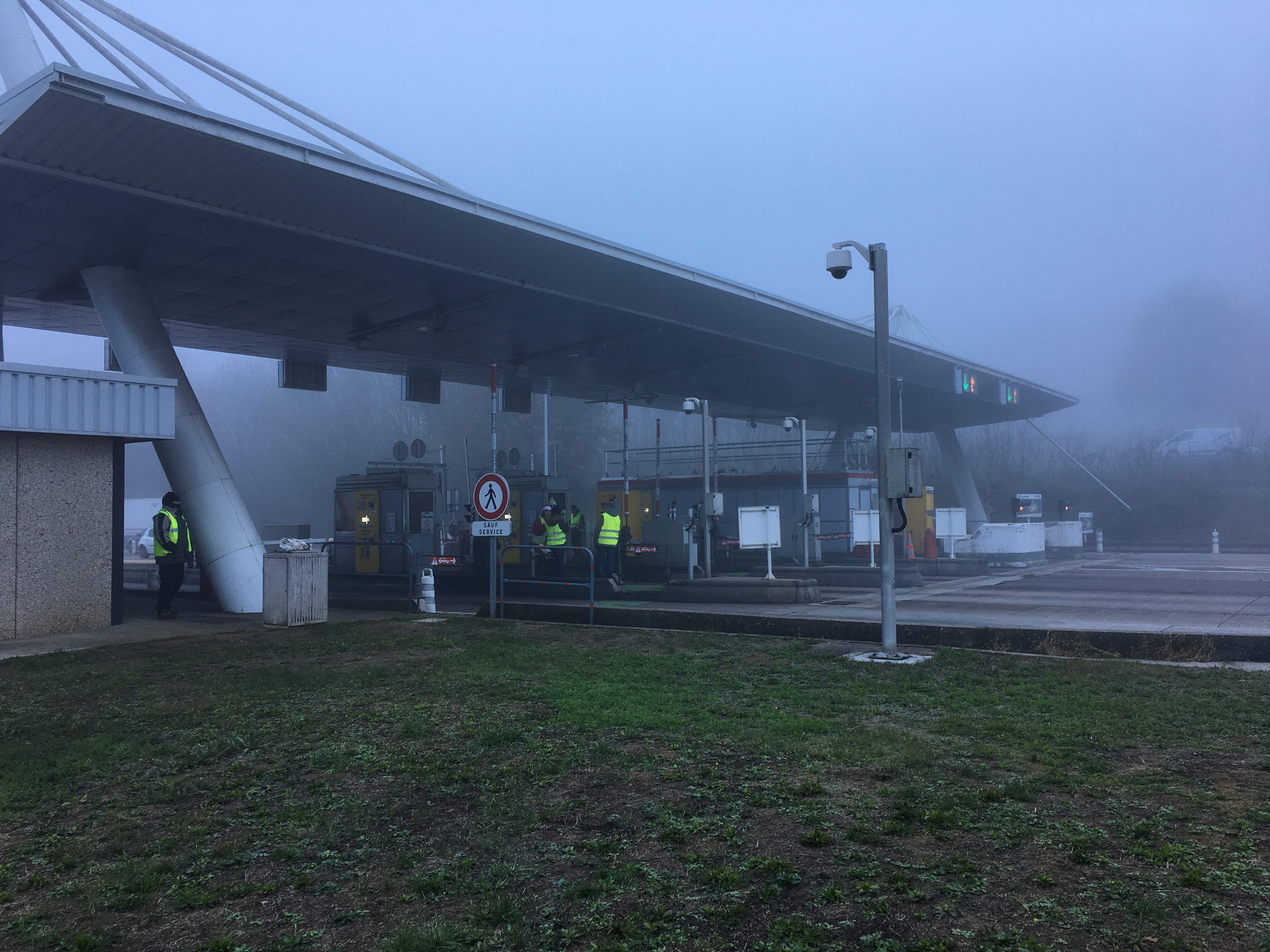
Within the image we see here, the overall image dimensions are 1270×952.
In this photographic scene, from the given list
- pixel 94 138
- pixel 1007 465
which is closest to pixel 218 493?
pixel 94 138

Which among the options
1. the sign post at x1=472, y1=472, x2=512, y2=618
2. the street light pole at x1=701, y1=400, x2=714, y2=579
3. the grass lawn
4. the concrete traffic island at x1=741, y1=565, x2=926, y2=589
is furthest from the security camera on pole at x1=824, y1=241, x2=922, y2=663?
the concrete traffic island at x1=741, y1=565, x2=926, y2=589

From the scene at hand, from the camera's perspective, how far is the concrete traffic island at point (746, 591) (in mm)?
17984

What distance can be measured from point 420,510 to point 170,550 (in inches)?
420

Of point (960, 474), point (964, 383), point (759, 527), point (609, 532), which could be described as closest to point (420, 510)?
point (609, 532)

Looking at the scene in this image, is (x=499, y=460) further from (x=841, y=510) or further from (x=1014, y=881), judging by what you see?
(x=1014, y=881)

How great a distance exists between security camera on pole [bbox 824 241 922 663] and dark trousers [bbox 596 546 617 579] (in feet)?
35.5

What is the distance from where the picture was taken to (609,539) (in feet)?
70.4

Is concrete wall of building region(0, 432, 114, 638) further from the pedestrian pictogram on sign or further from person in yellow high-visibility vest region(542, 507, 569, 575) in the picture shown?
person in yellow high-visibility vest region(542, 507, 569, 575)

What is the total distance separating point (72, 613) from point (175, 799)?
997 centimetres

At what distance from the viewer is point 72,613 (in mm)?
14062

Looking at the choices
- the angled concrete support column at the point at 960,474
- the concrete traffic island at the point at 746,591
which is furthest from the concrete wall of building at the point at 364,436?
the concrete traffic island at the point at 746,591

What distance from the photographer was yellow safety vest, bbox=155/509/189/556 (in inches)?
606

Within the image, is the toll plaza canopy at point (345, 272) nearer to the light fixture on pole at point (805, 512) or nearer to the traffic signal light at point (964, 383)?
the traffic signal light at point (964, 383)

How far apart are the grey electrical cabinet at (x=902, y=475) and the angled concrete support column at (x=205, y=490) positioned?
11.3 m
